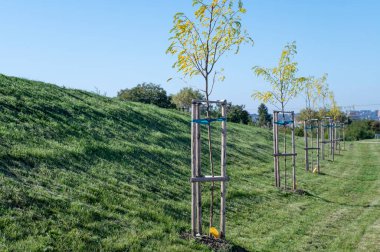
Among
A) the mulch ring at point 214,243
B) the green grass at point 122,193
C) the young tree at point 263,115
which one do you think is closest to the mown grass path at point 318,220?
the green grass at point 122,193

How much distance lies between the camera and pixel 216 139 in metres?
25.2

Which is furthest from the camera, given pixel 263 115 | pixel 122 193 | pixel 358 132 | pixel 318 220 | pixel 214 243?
pixel 263 115

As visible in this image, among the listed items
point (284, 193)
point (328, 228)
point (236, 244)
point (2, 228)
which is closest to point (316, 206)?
point (284, 193)

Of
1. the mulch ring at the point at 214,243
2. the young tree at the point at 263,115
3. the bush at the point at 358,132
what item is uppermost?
the young tree at the point at 263,115

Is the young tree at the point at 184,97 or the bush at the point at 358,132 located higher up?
the young tree at the point at 184,97

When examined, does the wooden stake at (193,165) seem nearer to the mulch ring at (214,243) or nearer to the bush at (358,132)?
the mulch ring at (214,243)

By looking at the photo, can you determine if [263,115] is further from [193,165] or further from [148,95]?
[193,165]

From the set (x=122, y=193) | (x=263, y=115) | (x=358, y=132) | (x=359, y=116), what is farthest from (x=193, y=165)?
(x=359, y=116)

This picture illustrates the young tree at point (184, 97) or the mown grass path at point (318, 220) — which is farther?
the young tree at point (184, 97)

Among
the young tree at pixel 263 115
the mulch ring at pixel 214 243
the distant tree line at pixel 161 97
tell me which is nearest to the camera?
the mulch ring at pixel 214 243

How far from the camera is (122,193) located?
10031 mm

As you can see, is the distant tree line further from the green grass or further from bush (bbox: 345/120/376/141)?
the green grass

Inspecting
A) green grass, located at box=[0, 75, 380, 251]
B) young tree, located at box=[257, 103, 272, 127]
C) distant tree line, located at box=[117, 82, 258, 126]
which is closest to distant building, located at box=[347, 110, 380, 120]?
young tree, located at box=[257, 103, 272, 127]

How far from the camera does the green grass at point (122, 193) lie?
290 inches
